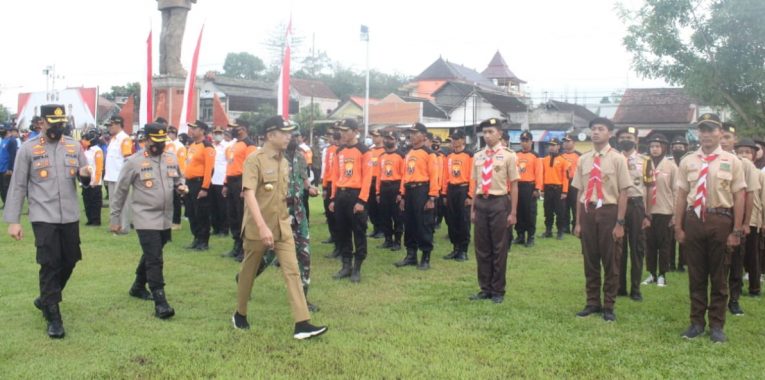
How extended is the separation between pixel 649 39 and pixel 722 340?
14575 mm

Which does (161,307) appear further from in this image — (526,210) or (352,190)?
(526,210)

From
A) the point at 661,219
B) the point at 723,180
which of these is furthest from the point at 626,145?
the point at 723,180

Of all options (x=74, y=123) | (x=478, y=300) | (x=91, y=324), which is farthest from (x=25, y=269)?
(x=74, y=123)

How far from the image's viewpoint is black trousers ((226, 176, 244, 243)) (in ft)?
32.4

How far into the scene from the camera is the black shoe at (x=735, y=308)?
7015mm

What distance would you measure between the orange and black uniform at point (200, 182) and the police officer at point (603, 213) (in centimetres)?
613

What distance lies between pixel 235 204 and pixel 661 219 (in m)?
6.60

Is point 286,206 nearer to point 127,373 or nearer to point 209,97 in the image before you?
point 127,373

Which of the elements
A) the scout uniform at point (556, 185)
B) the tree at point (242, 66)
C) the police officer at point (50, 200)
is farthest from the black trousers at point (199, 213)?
the tree at point (242, 66)

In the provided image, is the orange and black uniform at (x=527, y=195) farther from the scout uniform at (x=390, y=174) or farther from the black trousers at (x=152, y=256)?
the black trousers at (x=152, y=256)

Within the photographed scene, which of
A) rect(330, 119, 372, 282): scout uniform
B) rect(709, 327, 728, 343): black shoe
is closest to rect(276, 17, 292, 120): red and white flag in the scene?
rect(330, 119, 372, 282): scout uniform

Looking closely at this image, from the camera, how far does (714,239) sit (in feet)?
19.2

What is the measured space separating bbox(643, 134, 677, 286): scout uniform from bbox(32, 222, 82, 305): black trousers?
695 cm

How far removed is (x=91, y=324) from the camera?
604 centimetres
